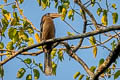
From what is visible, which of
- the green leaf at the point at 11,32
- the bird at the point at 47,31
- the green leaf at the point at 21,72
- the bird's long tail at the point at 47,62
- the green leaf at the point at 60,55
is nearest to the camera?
the green leaf at the point at 21,72

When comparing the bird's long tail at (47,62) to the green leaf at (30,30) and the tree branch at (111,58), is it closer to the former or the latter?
the green leaf at (30,30)

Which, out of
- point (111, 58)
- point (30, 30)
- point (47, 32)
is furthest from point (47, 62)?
point (111, 58)

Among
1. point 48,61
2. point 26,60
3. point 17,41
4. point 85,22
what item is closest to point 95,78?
point 85,22

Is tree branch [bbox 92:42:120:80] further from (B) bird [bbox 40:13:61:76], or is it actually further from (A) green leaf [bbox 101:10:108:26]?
(B) bird [bbox 40:13:61:76]

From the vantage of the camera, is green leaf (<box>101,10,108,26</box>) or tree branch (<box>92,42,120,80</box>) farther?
green leaf (<box>101,10,108,26</box>)

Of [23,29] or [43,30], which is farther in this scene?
[43,30]

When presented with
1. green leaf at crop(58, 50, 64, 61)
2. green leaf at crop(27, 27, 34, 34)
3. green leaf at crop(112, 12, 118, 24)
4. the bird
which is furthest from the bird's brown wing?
green leaf at crop(112, 12, 118, 24)

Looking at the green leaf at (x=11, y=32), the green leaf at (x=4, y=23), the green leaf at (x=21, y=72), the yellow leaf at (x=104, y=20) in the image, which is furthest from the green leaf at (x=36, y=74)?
the yellow leaf at (x=104, y=20)

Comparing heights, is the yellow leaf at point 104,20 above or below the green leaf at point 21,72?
above

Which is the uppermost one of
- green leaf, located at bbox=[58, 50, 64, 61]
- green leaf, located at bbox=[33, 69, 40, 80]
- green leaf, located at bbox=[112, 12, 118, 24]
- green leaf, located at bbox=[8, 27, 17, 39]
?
green leaf, located at bbox=[112, 12, 118, 24]

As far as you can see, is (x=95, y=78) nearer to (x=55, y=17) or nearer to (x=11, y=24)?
(x=11, y=24)

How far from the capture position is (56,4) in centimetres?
404

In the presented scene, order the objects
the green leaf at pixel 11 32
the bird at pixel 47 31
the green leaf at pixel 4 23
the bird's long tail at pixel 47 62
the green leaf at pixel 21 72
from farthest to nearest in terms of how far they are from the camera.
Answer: the bird at pixel 47 31
the bird's long tail at pixel 47 62
the green leaf at pixel 4 23
the green leaf at pixel 11 32
the green leaf at pixel 21 72

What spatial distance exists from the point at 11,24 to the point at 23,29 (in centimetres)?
17
